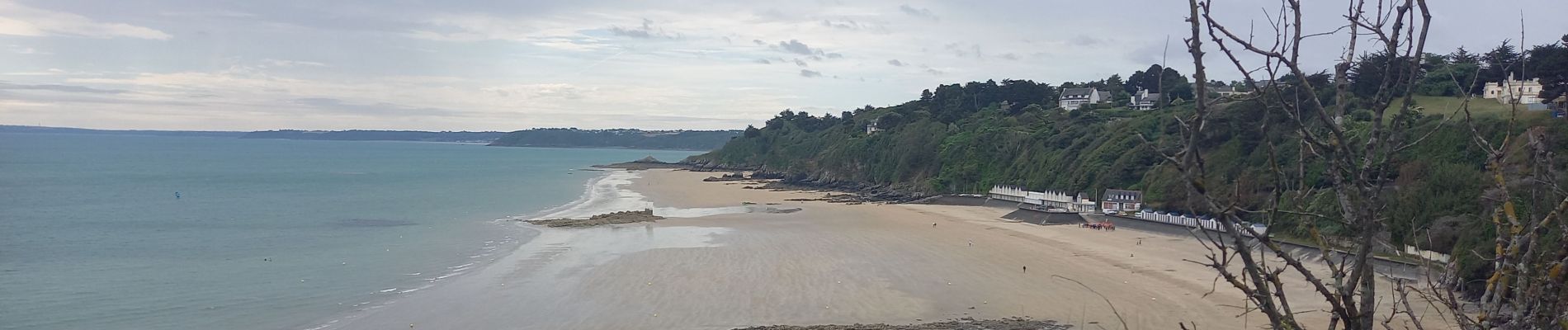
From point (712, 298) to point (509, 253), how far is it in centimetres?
1061

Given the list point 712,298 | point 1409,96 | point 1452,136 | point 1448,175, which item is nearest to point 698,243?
point 712,298

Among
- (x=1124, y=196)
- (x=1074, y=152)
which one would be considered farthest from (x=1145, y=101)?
(x=1124, y=196)

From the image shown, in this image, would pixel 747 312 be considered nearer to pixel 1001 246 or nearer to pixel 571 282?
pixel 571 282

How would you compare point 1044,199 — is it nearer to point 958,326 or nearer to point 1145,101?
point 1145,101

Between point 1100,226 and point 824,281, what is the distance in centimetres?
1683

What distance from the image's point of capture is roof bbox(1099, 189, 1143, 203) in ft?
128

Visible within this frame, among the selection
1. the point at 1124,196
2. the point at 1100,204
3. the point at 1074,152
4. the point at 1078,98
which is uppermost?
the point at 1078,98

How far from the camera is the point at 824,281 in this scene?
2295cm

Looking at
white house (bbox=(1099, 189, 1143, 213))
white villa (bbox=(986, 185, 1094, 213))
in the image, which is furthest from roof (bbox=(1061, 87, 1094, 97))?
white house (bbox=(1099, 189, 1143, 213))

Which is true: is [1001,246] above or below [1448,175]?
below

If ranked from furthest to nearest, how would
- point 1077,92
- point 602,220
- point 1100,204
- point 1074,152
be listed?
point 1077,92 < point 1074,152 < point 1100,204 < point 602,220

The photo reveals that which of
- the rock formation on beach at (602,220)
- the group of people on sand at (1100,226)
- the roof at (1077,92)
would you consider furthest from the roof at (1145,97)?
the rock formation on beach at (602,220)

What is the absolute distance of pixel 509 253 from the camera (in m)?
28.9

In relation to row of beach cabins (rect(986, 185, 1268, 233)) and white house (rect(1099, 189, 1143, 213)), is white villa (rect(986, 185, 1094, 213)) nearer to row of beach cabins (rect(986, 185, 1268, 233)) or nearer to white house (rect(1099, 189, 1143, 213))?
row of beach cabins (rect(986, 185, 1268, 233))
